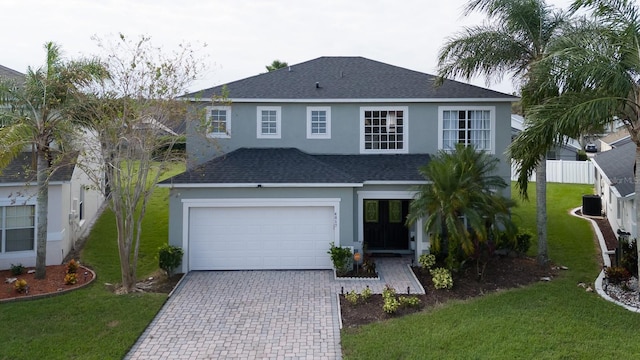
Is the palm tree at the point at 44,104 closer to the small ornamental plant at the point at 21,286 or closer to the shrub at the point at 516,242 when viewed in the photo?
the small ornamental plant at the point at 21,286

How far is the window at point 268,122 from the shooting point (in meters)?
17.8

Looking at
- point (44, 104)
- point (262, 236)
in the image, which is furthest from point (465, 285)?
point (44, 104)

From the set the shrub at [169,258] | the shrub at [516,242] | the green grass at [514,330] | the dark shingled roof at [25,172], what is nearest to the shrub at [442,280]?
the green grass at [514,330]

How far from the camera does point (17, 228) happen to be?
14.5 meters

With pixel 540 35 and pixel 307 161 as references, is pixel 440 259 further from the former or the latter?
pixel 540 35

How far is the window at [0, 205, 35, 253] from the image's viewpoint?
14.3 metres

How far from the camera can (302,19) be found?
19.0 metres

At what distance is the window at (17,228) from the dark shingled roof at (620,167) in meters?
18.8

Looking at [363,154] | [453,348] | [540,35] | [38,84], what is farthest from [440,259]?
[38,84]

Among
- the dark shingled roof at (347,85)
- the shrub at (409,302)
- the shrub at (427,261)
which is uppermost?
the dark shingled roof at (347,85)

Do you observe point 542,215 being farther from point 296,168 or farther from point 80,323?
point 80,323

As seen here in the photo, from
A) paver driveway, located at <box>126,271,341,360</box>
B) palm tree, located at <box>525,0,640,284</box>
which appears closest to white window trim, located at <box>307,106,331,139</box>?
paver driveway, located at <box>126,271,341,360</box>

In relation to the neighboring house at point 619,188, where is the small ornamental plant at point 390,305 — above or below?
below

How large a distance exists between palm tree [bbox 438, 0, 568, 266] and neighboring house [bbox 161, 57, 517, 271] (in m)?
1.97
